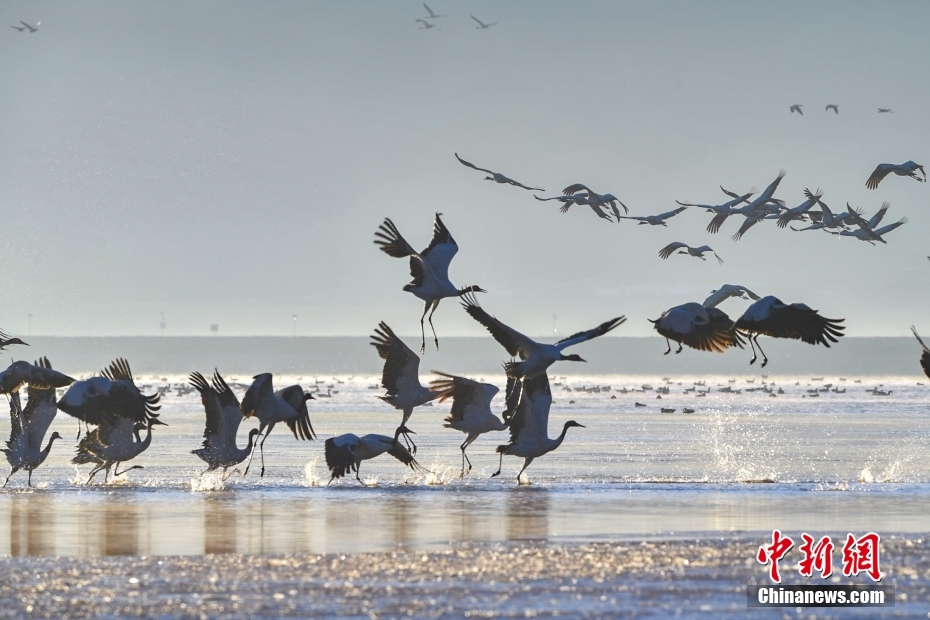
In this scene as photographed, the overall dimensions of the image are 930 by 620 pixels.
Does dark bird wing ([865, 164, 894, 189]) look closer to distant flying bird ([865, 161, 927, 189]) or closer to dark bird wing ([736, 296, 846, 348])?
distant flying bird ([865, 161, 927, 189])

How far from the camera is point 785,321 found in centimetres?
1730

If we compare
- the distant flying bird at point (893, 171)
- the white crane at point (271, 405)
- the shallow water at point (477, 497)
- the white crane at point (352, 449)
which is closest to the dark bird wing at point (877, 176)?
the distant flying bird at point (893, 171)

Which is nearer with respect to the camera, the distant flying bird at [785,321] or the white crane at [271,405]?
the distant flying bird at [785,321]

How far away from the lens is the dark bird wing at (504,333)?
17.9 meters

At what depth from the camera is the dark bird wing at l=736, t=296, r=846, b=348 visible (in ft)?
56.3

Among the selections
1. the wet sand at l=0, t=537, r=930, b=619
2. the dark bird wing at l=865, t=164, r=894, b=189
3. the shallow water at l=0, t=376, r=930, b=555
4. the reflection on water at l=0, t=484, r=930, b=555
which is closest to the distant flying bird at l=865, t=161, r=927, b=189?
the dark bird wing at l=865, t=164, r=894, b=189

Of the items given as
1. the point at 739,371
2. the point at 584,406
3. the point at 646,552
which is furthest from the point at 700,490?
the point at 739,371

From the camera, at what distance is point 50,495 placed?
18.8 m

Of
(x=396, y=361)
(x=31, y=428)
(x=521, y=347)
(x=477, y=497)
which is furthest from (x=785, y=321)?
(x=31, y=428)

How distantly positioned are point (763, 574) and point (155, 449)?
17680mm

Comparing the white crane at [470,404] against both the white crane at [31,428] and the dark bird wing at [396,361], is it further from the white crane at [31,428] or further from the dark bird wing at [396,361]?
the white crane at [31,428]

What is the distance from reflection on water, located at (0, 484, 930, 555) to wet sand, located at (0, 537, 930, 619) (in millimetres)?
874

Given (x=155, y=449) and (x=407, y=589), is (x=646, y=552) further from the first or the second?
(x=155, y=449)

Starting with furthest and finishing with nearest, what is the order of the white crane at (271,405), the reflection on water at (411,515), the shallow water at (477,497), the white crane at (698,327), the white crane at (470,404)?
the white crane at (470,404)
the white crane at (271,405)
the white crane at (698,327)
the shallow water at (477,497)
the reflection on water at (411,515)
